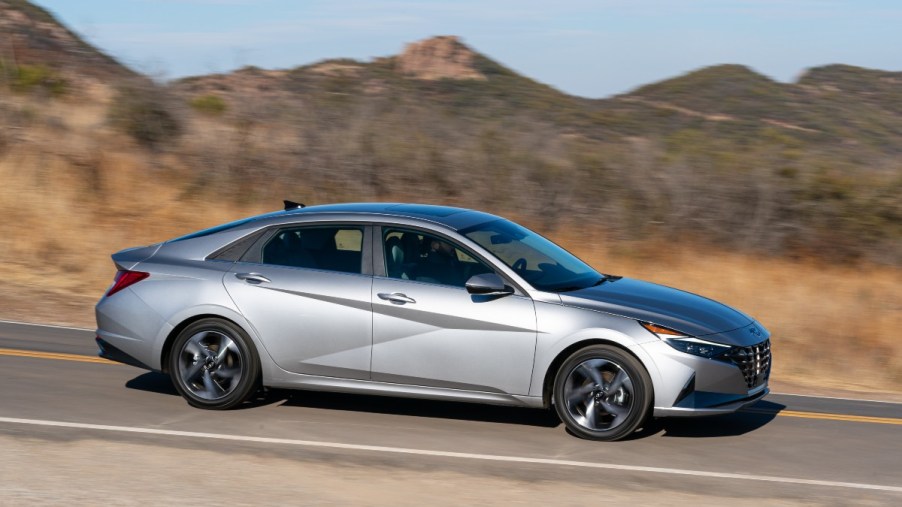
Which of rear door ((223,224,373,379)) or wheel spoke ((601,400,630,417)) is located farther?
rear door ((223,224,373,379))

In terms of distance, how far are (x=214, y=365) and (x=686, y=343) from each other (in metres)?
3.49

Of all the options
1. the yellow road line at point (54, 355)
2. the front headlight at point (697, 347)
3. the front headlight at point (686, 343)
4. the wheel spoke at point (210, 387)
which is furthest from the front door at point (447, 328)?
the yellow road line at point (54, 355)

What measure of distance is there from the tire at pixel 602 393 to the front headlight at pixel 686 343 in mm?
246

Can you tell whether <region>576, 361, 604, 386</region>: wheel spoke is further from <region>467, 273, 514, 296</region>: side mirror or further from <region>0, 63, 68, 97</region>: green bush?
<region>0, 63, 68, 97</region>: green bush

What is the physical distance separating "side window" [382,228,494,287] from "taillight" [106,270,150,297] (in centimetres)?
196

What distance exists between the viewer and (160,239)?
1950 centimetres

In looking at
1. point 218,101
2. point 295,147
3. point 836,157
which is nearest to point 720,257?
point 836,157

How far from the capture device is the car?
315 inches

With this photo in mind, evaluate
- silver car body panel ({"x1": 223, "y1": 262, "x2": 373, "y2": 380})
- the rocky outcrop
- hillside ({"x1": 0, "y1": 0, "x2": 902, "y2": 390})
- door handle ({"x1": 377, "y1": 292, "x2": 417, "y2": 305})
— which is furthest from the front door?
the rocky outcrop

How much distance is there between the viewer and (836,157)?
22703mm

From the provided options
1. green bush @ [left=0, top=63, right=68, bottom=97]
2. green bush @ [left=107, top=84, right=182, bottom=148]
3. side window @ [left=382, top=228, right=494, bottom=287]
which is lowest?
side window @ [left=382, top=228, right=494, bottom=287]

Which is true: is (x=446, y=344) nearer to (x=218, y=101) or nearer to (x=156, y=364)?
(x=156, y=364)

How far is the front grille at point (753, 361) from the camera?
26.5 ft

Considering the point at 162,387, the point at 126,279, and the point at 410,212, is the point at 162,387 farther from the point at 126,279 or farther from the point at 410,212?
the point at 410,212
